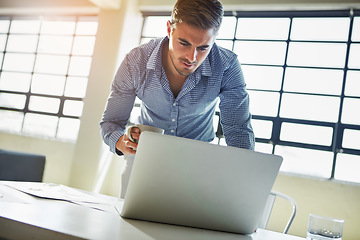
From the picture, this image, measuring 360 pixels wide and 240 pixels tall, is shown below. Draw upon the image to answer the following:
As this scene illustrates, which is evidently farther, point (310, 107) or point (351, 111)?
point (310, 107)

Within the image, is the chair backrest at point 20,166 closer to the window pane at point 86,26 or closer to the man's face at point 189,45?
the man's face at point 189,45

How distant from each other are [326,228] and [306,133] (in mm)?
2930

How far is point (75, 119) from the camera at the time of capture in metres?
4.91

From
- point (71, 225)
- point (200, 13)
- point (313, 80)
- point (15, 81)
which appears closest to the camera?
point (71, 225)

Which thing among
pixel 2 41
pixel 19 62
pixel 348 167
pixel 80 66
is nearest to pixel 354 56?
pixel 348 167

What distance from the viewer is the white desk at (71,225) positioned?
69 cm

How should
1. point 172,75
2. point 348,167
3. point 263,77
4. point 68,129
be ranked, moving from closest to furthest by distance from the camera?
point 172,75
point 348,167
point 263,77
point 68,129

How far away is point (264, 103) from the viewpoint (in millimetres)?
3926

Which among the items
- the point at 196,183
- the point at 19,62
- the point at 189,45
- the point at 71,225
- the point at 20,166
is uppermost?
Answer: the point at 19,62

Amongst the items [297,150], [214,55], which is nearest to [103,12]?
[297,150]

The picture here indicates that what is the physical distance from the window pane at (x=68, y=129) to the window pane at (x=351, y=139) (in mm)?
3290

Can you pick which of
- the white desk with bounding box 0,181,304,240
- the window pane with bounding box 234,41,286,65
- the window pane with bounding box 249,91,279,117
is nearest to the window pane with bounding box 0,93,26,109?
the window pane with bounding box 234,41,286,65

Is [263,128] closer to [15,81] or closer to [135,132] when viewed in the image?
[135,132]

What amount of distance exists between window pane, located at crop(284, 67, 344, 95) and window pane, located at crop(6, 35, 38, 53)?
12.5ft
